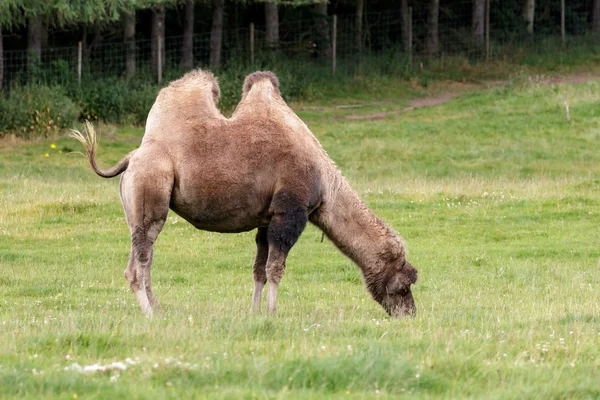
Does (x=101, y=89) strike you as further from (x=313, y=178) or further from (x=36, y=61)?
(x=313, y=178)

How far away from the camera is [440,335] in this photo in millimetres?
7910

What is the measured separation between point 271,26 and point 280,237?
29.7m

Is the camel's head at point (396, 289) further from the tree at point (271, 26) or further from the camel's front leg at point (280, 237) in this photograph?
the tree at point (271, 26)

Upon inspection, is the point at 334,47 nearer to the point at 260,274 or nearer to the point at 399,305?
the point at 260,274

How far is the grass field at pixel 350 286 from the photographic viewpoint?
250 inches

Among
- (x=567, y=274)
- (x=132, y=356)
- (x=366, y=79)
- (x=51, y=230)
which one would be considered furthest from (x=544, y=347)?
(x=366, y=79)

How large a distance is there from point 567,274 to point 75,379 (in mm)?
8890

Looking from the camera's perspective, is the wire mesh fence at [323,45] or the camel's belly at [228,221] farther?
the wire mesh fence at [323,45]

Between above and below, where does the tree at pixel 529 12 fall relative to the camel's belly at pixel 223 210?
above

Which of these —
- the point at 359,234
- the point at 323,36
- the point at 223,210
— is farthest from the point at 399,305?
the point at 323,36

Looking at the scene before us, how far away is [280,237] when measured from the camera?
9.79 meters

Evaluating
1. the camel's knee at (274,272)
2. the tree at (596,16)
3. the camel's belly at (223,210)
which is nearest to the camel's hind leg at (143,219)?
the camel's belly at (223,210)

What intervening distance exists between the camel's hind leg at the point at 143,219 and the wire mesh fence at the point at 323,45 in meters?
22.7

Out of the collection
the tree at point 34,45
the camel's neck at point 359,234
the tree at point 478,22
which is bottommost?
the camel's neck at point 359,234
